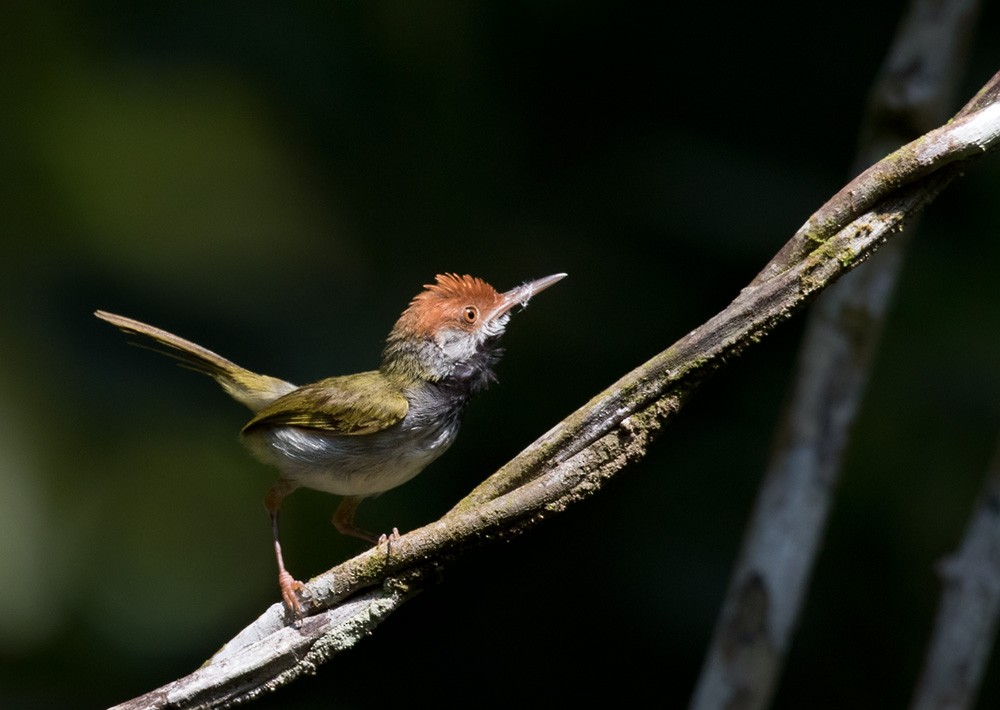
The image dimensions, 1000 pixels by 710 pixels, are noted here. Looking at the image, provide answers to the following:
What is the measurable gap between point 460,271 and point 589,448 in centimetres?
316

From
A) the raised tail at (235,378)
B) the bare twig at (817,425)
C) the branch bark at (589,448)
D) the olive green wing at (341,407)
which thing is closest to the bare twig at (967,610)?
the bare twig at (817,425)

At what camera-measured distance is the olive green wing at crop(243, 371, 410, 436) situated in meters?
3.32

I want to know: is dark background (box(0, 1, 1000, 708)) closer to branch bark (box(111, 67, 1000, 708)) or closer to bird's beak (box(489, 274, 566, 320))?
bird's beak (box(489, 274, 566, 320))

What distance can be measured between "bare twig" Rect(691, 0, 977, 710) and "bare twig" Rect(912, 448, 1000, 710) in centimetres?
47

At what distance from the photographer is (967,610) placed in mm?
3621

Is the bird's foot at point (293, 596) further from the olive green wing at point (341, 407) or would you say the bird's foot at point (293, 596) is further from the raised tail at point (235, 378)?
the raised tail at point (235, 378)

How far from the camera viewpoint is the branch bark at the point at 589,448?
88.7 inches

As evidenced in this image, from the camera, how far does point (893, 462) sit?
199 inches

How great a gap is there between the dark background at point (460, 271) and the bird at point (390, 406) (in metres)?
1.57

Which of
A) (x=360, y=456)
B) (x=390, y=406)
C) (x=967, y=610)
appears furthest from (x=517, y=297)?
(x=967, y=610)

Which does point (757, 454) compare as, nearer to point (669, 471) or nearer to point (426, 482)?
point (669, 471)

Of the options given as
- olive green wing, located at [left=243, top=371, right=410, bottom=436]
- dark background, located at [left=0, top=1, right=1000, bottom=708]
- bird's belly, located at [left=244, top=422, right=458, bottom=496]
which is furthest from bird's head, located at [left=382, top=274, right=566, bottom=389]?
dark background, located at [left=0, top=1, right=1000, bottom=708]

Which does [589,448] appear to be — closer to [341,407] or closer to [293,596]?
[293,596]

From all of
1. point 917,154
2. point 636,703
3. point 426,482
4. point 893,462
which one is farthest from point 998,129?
point 636,703
